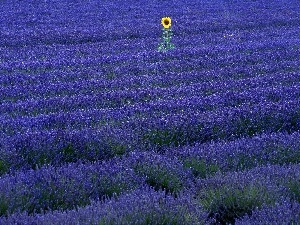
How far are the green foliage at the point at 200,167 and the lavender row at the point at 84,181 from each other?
0.14m

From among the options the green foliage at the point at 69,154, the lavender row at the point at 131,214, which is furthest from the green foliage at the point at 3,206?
the green foliage at the point at 69,154

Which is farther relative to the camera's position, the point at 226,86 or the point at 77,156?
the point at 226,86

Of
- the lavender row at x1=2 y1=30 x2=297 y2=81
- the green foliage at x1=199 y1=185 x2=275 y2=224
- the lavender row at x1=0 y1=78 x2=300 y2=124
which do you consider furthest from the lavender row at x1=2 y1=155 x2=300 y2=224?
the lavender row at x1=2 y1=30 x2=297 y2=81

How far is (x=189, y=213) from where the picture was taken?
3.93m

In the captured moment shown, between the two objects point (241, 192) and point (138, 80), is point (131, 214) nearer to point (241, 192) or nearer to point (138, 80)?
point (241, 192)

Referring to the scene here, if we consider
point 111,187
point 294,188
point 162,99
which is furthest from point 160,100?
point 294,188

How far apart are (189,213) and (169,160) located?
48.9 inches

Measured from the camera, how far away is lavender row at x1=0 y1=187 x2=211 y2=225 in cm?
377

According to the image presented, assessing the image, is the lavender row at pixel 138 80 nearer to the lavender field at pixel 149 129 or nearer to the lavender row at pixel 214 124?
the lavender field at pixel 149 129

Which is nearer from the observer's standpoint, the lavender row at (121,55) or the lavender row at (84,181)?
the lavender row at (84,181)

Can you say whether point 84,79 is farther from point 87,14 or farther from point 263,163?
point 87,14

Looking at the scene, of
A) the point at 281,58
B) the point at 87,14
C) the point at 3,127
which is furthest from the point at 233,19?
the point at 3,127

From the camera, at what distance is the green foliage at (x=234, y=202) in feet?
13.8

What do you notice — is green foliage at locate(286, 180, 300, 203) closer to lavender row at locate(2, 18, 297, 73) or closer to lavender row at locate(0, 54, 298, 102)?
lavender row at locate(0, 54, 298, 102)
